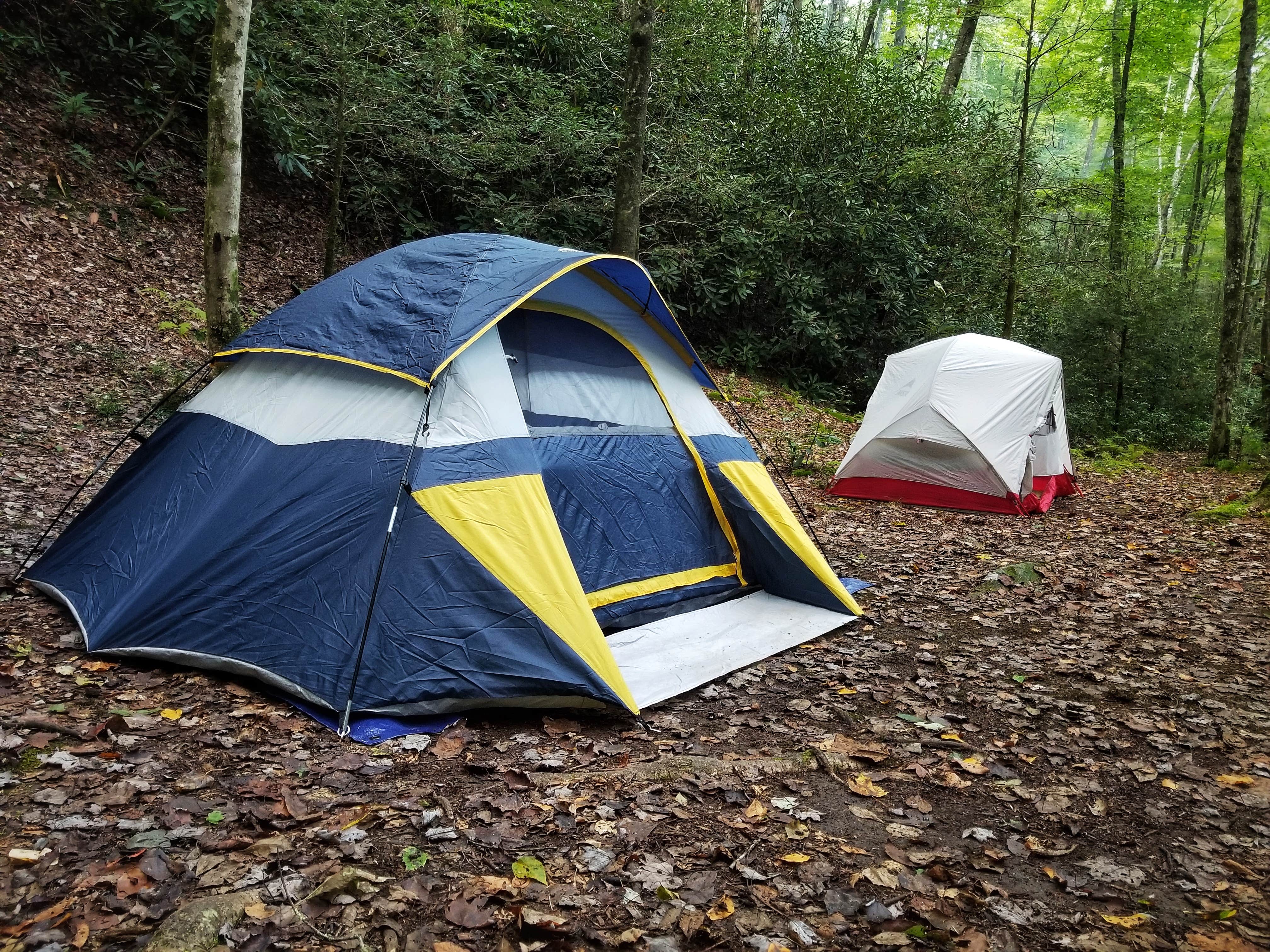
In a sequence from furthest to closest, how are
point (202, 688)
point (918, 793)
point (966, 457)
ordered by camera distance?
point (966, 457) < point (202, 688) < point (918, 793)

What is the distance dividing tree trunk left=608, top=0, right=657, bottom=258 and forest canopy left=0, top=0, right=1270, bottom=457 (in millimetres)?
1897

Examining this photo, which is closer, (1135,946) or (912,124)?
(1135,946)

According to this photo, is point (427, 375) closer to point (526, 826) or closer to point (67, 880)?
point (526, 826)

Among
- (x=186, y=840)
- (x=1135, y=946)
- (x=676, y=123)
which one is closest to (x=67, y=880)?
(x=186, y=840)

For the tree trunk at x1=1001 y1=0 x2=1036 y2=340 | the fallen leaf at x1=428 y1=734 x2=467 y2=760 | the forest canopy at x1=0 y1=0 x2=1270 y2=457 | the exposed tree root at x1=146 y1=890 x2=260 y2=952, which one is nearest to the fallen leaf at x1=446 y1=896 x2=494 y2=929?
the exposed tree root at x1=146 y1=890 x2=260 y2=952

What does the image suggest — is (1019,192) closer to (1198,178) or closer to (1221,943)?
(1198,178)

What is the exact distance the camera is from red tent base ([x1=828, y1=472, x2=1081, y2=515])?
8.30 m

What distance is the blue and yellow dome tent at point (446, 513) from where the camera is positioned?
3.49 metres

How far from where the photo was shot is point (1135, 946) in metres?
2.25

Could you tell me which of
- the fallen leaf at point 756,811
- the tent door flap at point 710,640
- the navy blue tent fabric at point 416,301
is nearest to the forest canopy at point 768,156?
the navy blue tent fabric at point 416,301

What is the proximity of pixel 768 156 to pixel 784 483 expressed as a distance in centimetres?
778

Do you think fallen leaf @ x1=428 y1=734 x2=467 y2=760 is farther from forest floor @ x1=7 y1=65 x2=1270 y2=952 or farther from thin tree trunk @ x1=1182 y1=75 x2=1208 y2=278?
thin tree trunk @ x1=1182 y1=75 x2=1208 y2=278

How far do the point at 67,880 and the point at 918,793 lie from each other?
2.82 m

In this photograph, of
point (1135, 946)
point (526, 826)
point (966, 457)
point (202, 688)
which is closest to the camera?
point (1135, 946)
